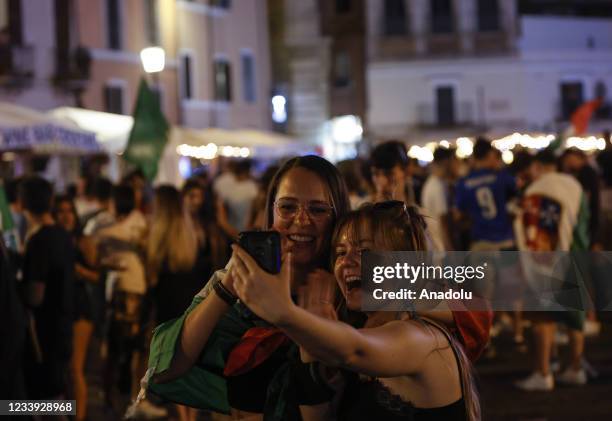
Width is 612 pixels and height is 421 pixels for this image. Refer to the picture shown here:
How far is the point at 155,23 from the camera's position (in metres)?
32.5

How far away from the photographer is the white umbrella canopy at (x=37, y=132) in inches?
527

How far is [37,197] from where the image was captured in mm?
6781

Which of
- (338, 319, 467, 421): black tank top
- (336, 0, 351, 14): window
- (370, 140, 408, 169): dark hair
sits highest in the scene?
(336, 0, 351, 14): window

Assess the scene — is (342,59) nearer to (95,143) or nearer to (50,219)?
(95,143)

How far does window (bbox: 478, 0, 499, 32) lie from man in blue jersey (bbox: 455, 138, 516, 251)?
37669 millimetres

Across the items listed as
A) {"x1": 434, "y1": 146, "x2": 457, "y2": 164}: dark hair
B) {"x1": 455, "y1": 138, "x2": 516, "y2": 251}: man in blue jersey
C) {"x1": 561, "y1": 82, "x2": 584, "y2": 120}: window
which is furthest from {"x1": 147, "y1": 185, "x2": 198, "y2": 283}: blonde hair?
{"x1": 561, "y1": 82, "x2": 584, "y2": 120}: window

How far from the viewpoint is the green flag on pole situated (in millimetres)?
13000

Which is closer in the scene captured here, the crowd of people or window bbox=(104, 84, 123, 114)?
the crowd of people

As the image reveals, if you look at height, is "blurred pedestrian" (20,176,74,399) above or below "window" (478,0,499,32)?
below

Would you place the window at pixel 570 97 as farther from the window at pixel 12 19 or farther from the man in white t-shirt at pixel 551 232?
the man in white t-shirt at pixel 551 232

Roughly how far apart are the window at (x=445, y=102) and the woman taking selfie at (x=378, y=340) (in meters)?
43.9

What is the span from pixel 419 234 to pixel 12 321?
3.31 meters

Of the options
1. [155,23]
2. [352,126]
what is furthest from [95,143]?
[352,126]

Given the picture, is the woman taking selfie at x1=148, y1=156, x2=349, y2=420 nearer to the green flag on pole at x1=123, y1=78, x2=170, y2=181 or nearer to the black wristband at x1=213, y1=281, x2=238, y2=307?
the black wristband at x1=213, y1=281, x2=238, y2=307
